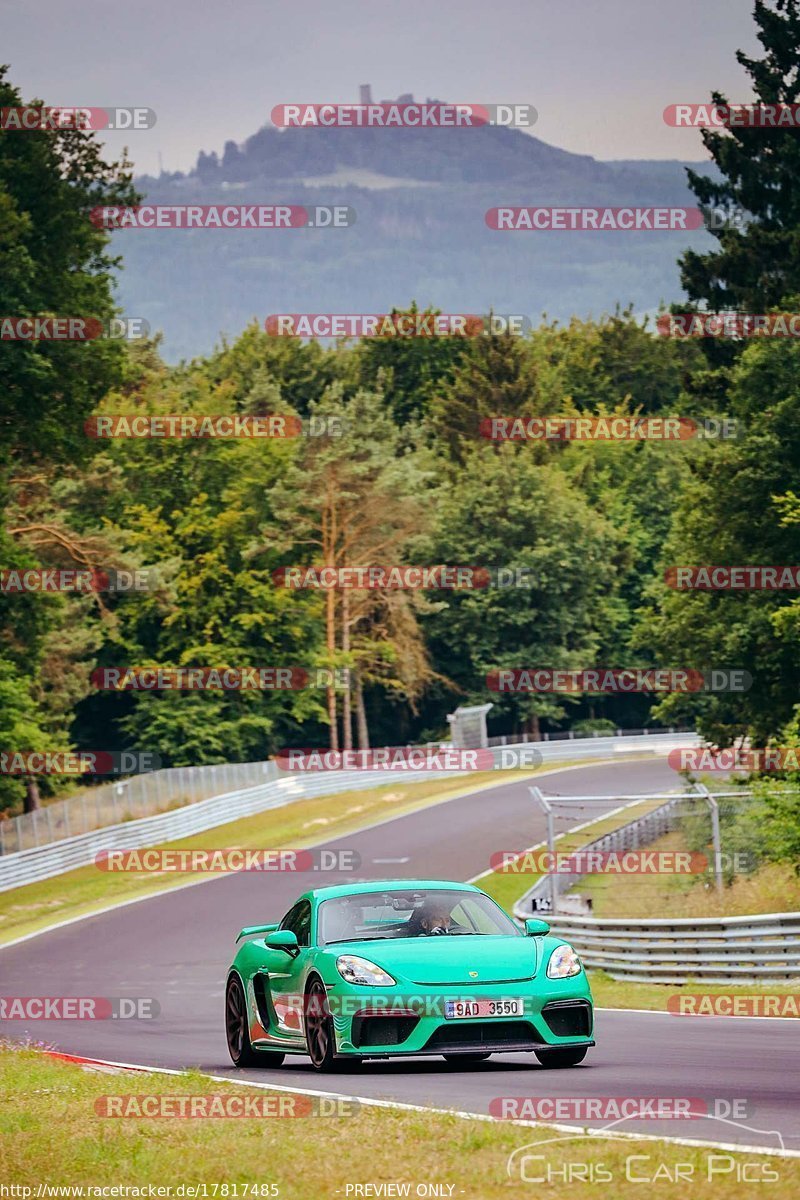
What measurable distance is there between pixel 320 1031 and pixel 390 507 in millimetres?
70818

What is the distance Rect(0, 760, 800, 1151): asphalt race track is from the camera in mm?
9934

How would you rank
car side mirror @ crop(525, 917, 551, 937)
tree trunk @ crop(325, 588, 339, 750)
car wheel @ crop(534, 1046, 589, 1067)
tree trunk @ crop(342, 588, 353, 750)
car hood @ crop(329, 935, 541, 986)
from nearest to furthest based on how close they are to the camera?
car hood @ crop(329, 935, 541, 986), car wheel @ crop(534, 1046, 589, 1067), car side mirror @ crop(525, 917, 551, 937), tree trunk @ crop(325, 588, 339, 750), tree trunk @ crop(342, 588, 353, 750)

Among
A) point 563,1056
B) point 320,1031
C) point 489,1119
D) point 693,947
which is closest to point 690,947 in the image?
point 693,947

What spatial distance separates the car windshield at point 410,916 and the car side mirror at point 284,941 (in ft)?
0.80

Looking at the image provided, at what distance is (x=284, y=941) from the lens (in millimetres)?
12344

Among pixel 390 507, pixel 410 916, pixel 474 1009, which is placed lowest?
pixel 474 1009

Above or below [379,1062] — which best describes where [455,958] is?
above

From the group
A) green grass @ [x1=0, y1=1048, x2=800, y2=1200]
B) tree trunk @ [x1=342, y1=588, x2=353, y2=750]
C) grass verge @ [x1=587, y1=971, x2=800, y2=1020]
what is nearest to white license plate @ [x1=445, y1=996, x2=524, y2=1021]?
green grass @ [x1=0, y1=1048, x2=800, y2=1200]

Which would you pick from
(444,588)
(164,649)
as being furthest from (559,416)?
(164,649)

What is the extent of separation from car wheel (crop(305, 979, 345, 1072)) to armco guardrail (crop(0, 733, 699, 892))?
34.1 m

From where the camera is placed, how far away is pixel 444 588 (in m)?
91.0

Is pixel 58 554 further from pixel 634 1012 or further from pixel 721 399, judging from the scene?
pixel 634 1012

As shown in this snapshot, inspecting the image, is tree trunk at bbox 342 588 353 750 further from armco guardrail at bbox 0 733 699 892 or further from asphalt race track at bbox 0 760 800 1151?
asphalt race track at bbox 0 760 800 1151

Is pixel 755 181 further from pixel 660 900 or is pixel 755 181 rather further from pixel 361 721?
pixel 361 721
